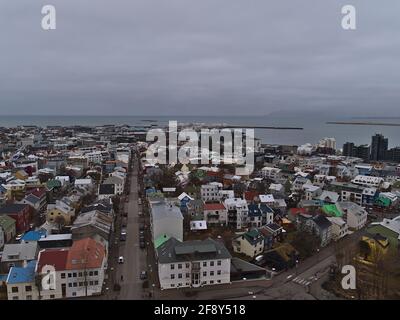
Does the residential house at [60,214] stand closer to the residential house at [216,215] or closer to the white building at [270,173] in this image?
the residential house at [216,215]

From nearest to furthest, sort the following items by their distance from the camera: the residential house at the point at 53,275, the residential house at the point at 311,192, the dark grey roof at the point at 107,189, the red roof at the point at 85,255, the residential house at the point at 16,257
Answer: the residential house at the point at 53,275
the red roof at the point at 85,255
the residential house at the point at 16,257
the dark grey roof at the point at 107,189
the residential house at the point at 311,192

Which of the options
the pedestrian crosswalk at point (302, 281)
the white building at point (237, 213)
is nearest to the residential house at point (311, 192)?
the white building at point (237, 213)

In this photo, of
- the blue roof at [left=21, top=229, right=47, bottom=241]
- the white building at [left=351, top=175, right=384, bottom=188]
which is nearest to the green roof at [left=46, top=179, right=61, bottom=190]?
the blue roof at [left=21, top=229, right=47, bottom=241]

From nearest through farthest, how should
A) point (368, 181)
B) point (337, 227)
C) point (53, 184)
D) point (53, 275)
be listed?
point (53, 275) → point (337, 227) → point (53, 184) → point (368, 181)

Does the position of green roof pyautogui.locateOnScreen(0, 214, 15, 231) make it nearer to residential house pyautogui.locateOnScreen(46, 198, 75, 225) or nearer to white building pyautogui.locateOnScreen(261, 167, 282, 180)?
residential house pyautogui.locateOnScreen(46, 198, 75, 225)

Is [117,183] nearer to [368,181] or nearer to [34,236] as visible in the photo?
[34,236]

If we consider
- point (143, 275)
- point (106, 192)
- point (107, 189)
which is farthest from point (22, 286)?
point (107, 189)
